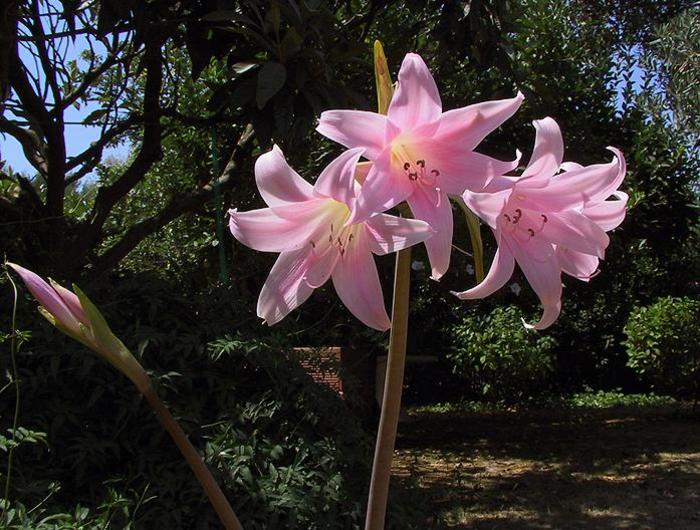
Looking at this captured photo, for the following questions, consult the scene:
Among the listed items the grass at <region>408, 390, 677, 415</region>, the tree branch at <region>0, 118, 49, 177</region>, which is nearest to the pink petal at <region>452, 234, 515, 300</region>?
the tree branch at <region>0, 118, 49, 177</region>

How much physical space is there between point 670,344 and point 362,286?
295 inches

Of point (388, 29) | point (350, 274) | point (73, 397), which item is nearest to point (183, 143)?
→ point (388, 29)

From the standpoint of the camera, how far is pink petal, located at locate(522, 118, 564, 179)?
2.54 feet

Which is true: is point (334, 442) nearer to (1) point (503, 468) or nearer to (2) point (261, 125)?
(2) point (261, 125)

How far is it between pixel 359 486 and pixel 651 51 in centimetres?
343

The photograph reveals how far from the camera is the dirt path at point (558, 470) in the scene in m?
4.13

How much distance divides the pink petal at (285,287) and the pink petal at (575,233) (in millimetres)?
247

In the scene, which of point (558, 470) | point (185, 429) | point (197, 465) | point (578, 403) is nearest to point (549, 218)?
point (197, 465)

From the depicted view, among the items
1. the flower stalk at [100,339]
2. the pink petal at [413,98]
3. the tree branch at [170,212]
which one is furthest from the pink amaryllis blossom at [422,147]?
the tree branch at [170,212]

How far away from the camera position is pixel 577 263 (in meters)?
0.84

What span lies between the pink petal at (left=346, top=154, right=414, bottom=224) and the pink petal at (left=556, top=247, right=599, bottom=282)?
22 centimetres

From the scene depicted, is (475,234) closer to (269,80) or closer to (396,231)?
(396,231)

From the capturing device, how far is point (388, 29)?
4.79 m

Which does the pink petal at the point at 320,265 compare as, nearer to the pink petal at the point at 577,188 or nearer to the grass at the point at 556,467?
the pink petal at the point at 577,188
